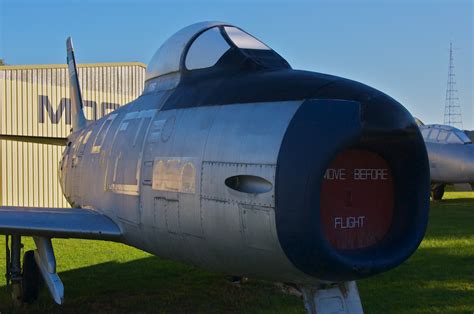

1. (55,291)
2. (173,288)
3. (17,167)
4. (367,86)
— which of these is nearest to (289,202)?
(367,86)

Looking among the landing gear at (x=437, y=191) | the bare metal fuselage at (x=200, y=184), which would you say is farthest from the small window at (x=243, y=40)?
A: the landing gear at (x=437, y=191)

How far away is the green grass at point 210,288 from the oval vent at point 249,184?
3409mm

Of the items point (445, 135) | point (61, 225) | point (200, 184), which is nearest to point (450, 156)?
point (445, 135)

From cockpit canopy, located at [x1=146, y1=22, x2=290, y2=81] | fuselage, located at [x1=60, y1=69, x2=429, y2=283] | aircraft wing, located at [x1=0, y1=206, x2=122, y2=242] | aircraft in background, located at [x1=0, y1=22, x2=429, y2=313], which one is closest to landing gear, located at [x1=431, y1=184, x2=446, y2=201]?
cockpit canopy, located at [x1=146, y1=22, x2=290, y2=81]

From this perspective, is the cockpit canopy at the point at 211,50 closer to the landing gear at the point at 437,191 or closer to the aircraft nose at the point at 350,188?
the aircraft nose at the point at 350,188

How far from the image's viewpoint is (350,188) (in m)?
4.04

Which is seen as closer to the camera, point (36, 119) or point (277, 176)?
point (277, 176)

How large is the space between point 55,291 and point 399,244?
342cm

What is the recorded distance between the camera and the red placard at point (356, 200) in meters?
3.94

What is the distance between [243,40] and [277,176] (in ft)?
6.67

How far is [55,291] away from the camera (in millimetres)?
5824

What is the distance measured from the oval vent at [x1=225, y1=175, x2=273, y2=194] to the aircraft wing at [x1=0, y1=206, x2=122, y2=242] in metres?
2.00

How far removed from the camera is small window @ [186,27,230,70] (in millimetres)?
5211

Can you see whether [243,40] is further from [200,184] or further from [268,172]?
[268,172]
